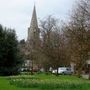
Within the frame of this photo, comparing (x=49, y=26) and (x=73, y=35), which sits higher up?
(x=49, y=26)

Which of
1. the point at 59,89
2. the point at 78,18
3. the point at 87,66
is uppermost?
the point at 78,18

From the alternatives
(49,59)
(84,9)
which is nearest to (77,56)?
(84,9)

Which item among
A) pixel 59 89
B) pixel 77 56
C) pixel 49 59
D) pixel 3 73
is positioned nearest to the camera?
pixel 59 89

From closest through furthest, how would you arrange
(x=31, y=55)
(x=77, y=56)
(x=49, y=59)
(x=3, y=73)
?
(x=3, y=73)
(x=77, y=56)
(x=49, y=59)
(x=31, y=55)

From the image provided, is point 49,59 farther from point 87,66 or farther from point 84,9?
point 84,9

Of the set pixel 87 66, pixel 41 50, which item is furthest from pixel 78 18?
pixel 41 50

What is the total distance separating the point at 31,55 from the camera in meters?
91.0

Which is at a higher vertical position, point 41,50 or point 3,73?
point 41,50

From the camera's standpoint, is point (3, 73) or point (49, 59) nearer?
point (3, 73)

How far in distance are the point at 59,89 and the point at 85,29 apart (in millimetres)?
33178

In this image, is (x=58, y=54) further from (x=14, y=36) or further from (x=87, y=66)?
(x=14, y=36)

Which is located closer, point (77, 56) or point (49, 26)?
point (77, 56)

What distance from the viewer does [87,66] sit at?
78562 millimetres

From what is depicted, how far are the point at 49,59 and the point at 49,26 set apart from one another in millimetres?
8569
